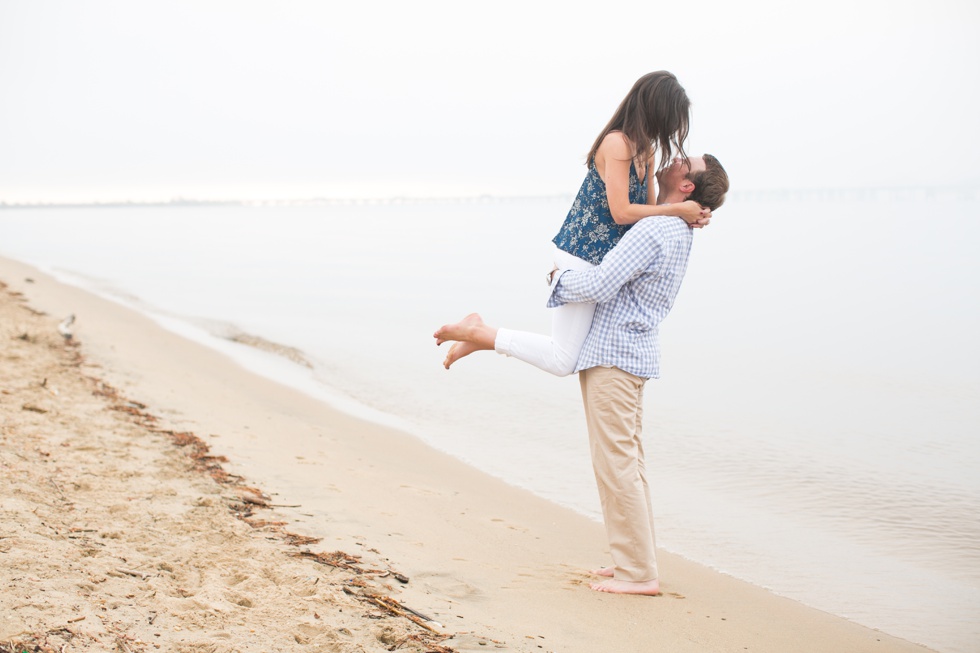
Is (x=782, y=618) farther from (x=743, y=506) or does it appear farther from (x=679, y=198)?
(x=743, y=506)

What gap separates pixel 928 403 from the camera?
942 centimetres

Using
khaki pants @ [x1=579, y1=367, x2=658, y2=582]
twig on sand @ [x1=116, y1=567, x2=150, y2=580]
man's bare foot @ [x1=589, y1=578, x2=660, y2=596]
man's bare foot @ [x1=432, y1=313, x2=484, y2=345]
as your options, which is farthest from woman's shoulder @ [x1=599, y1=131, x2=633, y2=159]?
twig on sand @ [x1=116, y1=567, x2=150, y2=580]

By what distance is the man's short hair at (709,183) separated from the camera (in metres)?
3.38

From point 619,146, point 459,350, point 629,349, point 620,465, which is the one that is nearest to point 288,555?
point 459,350

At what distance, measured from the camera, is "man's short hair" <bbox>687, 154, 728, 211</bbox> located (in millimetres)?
3383

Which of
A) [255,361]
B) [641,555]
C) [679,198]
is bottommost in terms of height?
[255,361]

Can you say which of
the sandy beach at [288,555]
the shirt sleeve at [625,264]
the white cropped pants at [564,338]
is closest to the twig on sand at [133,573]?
the sandy beach at [288,555]

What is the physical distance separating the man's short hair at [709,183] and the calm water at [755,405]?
216 cm

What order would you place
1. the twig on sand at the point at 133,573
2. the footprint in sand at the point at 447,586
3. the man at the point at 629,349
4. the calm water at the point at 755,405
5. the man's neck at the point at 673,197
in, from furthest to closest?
1. the calm water at the point at 755,405
2. the man's neck at the point at 673,197
3. the man at the point at 629,349
4. the footprint in sand at the point at 447,586
5. the twig on sand at the point at 133,573

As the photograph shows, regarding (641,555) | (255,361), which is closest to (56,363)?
(255,361)

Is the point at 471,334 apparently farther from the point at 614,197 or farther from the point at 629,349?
the point at 614,197

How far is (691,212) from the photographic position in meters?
3.36

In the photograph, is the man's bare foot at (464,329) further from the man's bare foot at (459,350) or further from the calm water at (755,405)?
the calm water at (755,405)

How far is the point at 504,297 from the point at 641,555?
55.9ft
